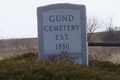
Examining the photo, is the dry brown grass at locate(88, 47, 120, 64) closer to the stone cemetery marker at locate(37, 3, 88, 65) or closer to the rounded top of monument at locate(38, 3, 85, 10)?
the stone cemetery marker at locate(37, 3, 88, 65)

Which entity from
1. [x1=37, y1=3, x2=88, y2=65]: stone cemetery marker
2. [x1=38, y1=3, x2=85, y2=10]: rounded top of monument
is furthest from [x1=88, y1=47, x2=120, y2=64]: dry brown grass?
[x1=38, y1=3, x2=85, y2=10]: rounded top of monument

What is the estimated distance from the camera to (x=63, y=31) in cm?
701

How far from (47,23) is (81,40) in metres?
1.17

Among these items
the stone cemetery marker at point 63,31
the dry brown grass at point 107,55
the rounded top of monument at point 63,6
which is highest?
the rounded top of monument at point 63,6

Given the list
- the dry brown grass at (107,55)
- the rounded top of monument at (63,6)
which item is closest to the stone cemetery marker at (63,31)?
the rounded top of monument at (63,6)

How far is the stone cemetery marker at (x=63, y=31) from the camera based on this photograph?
22.8 feet

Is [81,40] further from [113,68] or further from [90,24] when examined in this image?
[90,24]

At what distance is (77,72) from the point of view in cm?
464

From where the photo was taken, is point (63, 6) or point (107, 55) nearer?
point (63, 6)

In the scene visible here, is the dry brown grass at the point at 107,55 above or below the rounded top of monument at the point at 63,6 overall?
below

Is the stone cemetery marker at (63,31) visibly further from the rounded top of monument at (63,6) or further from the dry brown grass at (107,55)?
the dry brown grass at (107,55)

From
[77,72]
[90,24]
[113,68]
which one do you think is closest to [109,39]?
[90,24]

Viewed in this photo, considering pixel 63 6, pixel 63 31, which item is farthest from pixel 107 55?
pixel 63 6

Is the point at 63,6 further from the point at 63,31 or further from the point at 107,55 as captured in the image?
the point at 107,55
